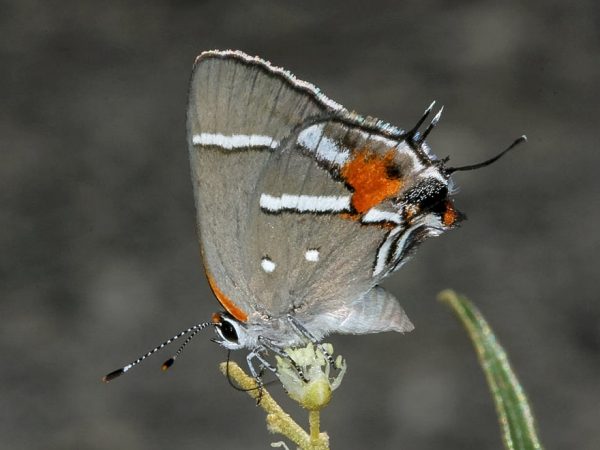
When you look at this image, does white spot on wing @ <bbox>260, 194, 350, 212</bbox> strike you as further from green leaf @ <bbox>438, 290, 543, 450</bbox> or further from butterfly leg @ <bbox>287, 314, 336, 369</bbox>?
green leaf @ <bbox>438, 290, 543, 450</bbox>

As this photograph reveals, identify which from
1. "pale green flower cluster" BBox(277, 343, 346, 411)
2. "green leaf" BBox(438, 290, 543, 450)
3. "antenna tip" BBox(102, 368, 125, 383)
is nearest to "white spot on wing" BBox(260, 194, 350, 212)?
"pale green flower cluster" BBox(277, 343, 346, 411)

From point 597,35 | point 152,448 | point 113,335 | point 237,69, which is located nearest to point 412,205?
point 237,69

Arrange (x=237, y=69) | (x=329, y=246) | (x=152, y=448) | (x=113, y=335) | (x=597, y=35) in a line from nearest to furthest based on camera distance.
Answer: (x=237, y=69), (x=329, y=246), (x=152, y=448), (x=113, y=335), (x=597, y=35)

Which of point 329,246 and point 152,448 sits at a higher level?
point 152,448

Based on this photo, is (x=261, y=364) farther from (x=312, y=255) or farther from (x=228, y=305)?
(x=312, y=255)

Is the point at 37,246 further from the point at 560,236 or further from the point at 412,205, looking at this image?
the point at 412,205

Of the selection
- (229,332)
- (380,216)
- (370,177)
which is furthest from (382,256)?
(229,332)
